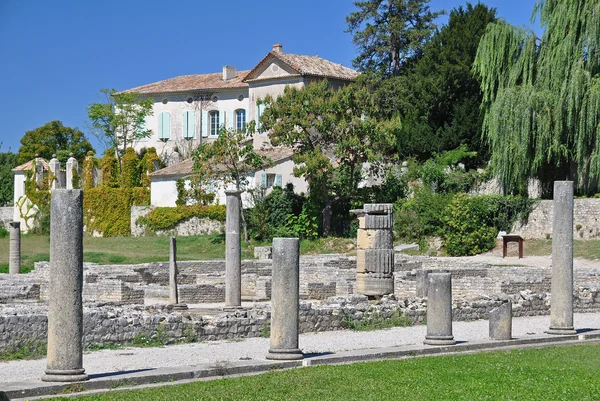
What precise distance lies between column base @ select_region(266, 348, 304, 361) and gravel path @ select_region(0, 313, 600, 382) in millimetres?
386

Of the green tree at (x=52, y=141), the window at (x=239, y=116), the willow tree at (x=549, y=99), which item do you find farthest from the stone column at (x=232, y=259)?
the green tree at (x=52, y=141)

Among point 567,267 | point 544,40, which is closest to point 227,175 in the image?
point 544,40

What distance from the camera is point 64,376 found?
38.4ft

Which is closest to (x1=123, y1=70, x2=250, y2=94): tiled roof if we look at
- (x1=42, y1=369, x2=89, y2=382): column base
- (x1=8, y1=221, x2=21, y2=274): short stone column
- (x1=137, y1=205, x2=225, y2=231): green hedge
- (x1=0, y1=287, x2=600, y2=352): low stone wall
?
(x1=137, y1=205, x2=225, y2=231): green hedge

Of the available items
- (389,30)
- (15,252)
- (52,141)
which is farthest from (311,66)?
(15,252)

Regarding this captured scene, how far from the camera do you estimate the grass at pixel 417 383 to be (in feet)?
37.0

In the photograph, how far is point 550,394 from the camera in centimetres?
1150

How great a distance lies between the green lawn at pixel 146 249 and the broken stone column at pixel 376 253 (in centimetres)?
1598

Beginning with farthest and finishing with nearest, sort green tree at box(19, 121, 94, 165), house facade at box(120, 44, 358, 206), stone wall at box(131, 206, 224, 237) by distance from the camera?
1. green tree at box(19, 121, 94, 165)
2. house facade at box(120, 44, 358, 206)
3. stone wall at box(131, 206, 224, 237)

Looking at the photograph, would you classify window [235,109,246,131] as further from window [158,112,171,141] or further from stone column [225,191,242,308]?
stone column [225,191,242,308]

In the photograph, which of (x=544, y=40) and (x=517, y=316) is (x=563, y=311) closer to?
(x=517, y=316)

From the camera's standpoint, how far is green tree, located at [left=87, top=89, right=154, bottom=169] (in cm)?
7004

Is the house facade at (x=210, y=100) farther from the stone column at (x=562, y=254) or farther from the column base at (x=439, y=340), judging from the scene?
the column base at (x=439, y=340)

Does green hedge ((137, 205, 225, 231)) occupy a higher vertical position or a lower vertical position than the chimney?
lower
